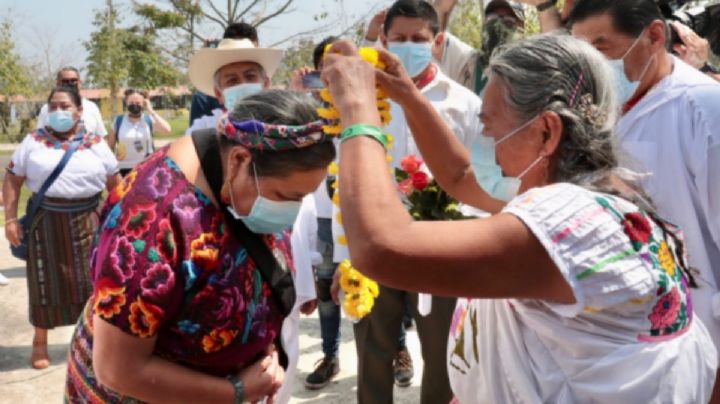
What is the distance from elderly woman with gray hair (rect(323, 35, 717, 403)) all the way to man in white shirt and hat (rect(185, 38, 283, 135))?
298 centimetres

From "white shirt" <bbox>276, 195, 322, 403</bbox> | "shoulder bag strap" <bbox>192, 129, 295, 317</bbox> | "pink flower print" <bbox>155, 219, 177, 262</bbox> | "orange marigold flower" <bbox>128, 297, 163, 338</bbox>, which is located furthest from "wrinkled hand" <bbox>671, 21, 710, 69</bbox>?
"orange marigold flower" <bbox>128, 297, 163, 338</bbox>

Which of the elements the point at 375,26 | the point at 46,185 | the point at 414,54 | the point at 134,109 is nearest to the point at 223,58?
the point at 375,26

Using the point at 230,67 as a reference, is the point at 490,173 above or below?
below

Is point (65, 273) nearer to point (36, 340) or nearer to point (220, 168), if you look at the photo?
point (36, 340)

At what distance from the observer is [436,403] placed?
3.62 m

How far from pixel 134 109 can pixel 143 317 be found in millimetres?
7051

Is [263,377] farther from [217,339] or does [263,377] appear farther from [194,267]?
[194,267]

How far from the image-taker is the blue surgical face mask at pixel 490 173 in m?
1.81

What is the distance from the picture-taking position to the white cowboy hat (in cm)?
447

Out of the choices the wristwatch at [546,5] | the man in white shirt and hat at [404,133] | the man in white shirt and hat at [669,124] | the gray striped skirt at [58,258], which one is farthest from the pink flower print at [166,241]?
the gray striped skirt at [58,258]

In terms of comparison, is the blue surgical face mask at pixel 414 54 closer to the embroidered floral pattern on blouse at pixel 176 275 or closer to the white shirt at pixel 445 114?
the white shirt at pixel 445 114

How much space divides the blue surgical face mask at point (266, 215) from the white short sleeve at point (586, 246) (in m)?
0.75

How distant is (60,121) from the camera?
202 inches

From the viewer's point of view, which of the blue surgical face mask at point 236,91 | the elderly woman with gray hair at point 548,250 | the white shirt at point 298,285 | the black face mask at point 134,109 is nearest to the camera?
the elderly woman with gray hair at point 548,250
